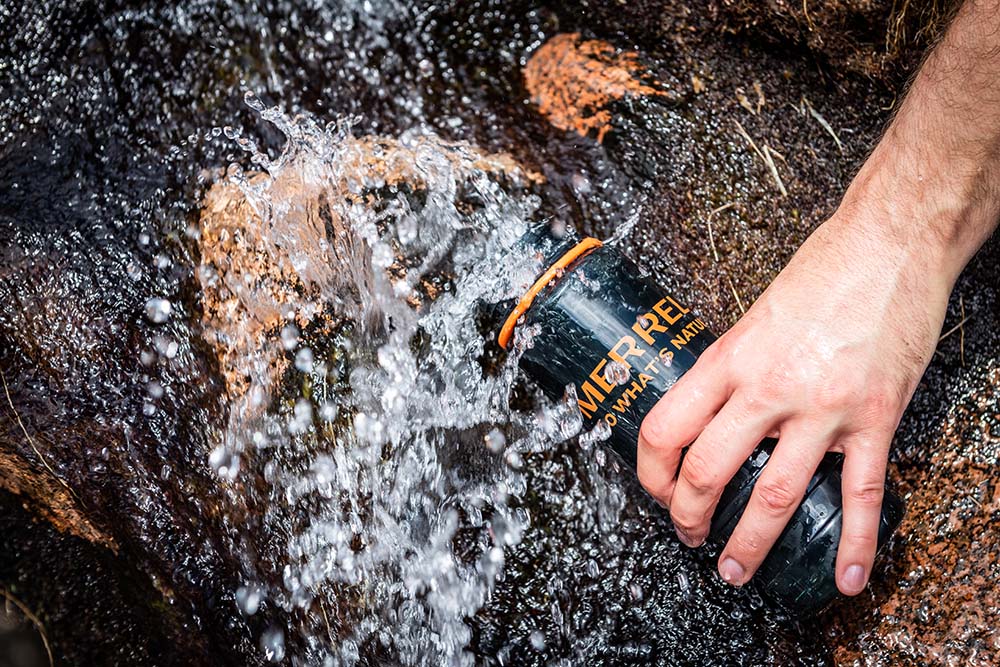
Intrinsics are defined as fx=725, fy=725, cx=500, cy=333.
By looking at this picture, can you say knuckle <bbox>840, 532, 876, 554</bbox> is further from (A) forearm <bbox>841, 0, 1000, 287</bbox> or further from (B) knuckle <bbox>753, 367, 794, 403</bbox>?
(A) forearm <bbox>841, 0, 1000, 287</bbox>

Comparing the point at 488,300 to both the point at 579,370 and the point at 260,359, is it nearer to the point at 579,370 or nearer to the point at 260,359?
the point at 579,370

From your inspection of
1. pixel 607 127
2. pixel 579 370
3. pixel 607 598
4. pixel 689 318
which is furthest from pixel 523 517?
pixel 607 127

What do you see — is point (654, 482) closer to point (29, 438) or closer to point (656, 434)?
point (656, 434)

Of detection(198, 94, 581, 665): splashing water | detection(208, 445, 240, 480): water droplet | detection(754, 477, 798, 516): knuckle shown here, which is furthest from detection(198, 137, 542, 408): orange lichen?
detection(754, 477, 798, 516): knuckle

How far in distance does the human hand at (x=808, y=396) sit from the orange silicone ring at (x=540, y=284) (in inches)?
11.2

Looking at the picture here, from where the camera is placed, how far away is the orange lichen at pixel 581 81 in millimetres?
1746

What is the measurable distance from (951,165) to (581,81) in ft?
2.76

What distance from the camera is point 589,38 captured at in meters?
→ 1.85

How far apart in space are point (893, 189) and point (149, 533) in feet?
5.42

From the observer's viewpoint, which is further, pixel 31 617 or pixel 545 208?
pixel 31 617

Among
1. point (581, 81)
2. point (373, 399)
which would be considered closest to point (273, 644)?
point (373, 399)

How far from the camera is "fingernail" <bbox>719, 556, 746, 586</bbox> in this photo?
1.26m

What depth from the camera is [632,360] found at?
4.14 feet

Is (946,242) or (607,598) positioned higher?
(946,242)
